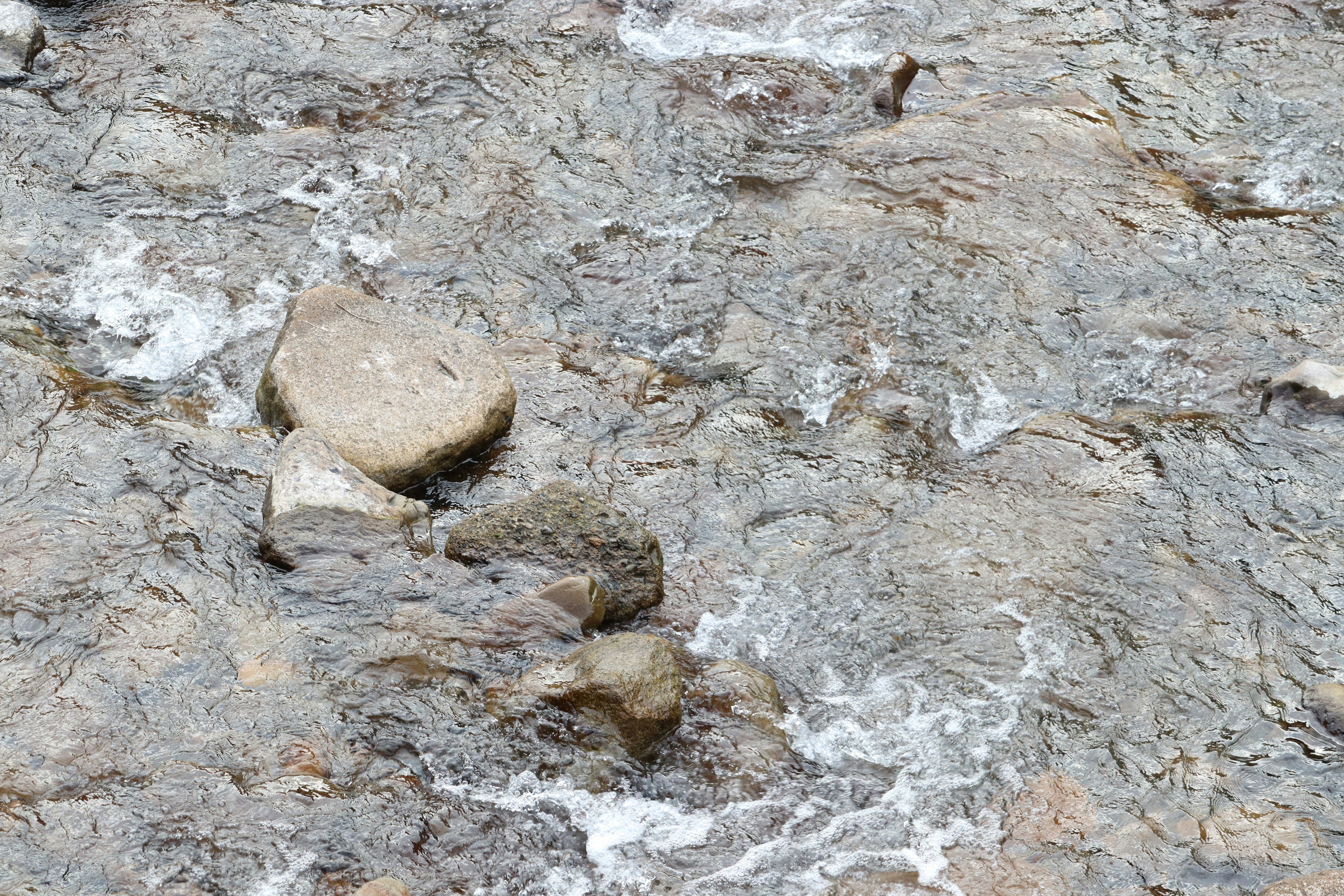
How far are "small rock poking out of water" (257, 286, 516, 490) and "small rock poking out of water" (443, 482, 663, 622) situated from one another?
703 mm

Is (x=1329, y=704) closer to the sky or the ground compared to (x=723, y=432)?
closer to the sky

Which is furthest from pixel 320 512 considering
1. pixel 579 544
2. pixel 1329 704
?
pixel 1329 704

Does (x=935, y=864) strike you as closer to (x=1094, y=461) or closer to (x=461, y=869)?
(x=461, y=869)

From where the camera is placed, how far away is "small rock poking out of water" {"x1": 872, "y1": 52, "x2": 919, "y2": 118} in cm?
875

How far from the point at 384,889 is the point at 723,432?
3126mm

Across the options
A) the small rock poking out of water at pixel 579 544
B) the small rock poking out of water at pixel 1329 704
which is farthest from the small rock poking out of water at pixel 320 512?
the small rock poking out of water at pixel 1329 704

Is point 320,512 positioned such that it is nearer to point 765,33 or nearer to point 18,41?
point 18,41

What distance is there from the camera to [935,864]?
14.6 ft

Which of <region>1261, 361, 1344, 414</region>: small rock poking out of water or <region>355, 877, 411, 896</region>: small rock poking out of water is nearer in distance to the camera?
<region>355, 877, 411, 896</region>: small rock poking out of water

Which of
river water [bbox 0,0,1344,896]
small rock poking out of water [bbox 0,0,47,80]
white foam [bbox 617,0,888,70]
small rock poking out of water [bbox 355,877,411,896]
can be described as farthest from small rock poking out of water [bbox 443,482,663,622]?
small rock poking out of water [bbox 0,0,47,80]

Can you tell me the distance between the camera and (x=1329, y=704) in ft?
16.2

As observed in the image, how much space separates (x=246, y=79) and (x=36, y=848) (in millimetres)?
6403

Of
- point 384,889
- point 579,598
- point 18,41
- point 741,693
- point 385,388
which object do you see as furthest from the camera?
point 18,41

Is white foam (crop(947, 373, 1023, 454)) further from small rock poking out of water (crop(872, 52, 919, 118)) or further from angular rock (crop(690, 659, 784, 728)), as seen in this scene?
small rock poking out of water (crop(872, 52, 919, 118))
